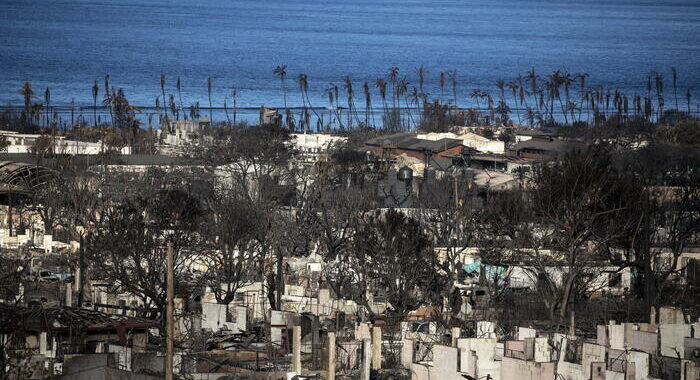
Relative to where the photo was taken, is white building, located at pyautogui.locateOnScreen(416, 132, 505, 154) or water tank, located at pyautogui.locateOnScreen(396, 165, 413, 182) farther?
Result: white building, located at pyautogui.locateOnScreen(416, 132, 505, 154)

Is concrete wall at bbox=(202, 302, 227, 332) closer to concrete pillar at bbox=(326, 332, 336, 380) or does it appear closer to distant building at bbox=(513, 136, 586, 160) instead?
concrete pillar at bbox=(326, 332, 336, 380)

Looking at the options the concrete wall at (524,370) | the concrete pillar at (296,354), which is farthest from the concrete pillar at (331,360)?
the concrete wall at (524,370)

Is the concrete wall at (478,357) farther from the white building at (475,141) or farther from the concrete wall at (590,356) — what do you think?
the white building at (475,141)

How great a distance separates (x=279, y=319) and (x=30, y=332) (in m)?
4.56

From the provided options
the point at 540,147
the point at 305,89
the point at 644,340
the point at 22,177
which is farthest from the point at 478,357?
the point at 305,89

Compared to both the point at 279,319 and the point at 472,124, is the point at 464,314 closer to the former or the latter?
the point at 279,319

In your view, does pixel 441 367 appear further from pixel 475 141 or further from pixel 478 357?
pixel 475 141

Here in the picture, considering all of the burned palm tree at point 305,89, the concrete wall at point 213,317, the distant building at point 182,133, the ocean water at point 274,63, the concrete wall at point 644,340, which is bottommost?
the concrete wall at point 644,340

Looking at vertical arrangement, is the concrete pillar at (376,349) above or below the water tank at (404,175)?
below

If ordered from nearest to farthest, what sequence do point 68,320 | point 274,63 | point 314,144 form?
point 68,320, point 314,144, point 274,63

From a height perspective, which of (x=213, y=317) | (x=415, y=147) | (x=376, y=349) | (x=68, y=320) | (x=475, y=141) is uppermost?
(x=475, y=141)

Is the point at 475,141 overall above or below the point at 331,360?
above

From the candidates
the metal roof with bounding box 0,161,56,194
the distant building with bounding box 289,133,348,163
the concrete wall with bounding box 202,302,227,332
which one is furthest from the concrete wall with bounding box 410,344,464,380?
the distant building with bounding box 289,133,348,163

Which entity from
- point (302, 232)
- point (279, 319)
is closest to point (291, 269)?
point (302, 232)
